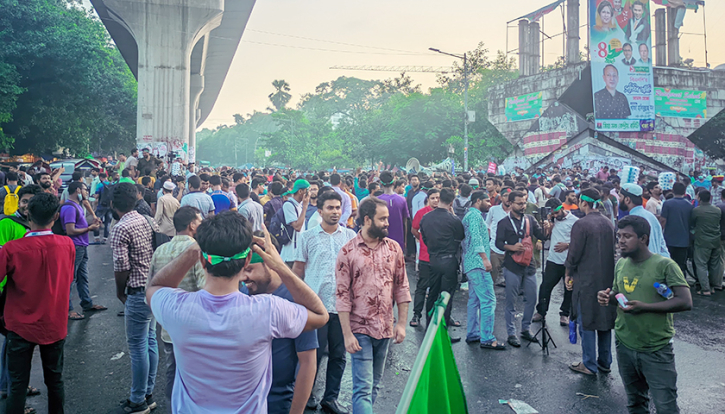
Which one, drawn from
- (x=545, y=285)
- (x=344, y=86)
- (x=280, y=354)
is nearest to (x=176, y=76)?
(x=545, y=285)

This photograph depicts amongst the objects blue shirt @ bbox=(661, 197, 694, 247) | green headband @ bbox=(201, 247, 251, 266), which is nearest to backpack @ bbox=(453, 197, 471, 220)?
blue shirt @ bbox=(661, 197, 694, 247)

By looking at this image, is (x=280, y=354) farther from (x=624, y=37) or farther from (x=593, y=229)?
(x=624, y=37)

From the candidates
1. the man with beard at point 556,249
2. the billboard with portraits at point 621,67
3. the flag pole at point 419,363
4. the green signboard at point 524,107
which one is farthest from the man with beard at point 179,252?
the green signboard at point 524,107

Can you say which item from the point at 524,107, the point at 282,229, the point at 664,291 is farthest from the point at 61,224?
the point at 524,107

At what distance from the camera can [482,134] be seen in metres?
35.4

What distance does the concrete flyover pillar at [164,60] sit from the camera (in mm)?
19531

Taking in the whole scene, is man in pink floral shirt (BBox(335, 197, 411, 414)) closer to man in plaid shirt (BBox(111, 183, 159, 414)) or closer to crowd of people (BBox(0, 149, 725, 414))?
crowd of people (BBox(0, 149, 725, 414))

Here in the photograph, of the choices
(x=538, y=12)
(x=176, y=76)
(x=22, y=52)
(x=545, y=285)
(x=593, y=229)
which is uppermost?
(x=538, y=12)

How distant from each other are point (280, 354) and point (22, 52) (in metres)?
27.2

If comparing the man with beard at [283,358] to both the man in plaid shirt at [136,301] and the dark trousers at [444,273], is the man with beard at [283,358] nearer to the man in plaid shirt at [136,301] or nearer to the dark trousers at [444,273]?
the man in plaid shirt at [136,301]

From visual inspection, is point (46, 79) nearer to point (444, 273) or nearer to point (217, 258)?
point (444, 273)

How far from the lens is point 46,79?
2542 centimetres

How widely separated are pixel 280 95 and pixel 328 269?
96.3 meters

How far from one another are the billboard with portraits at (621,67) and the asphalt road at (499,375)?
24.3 metres
